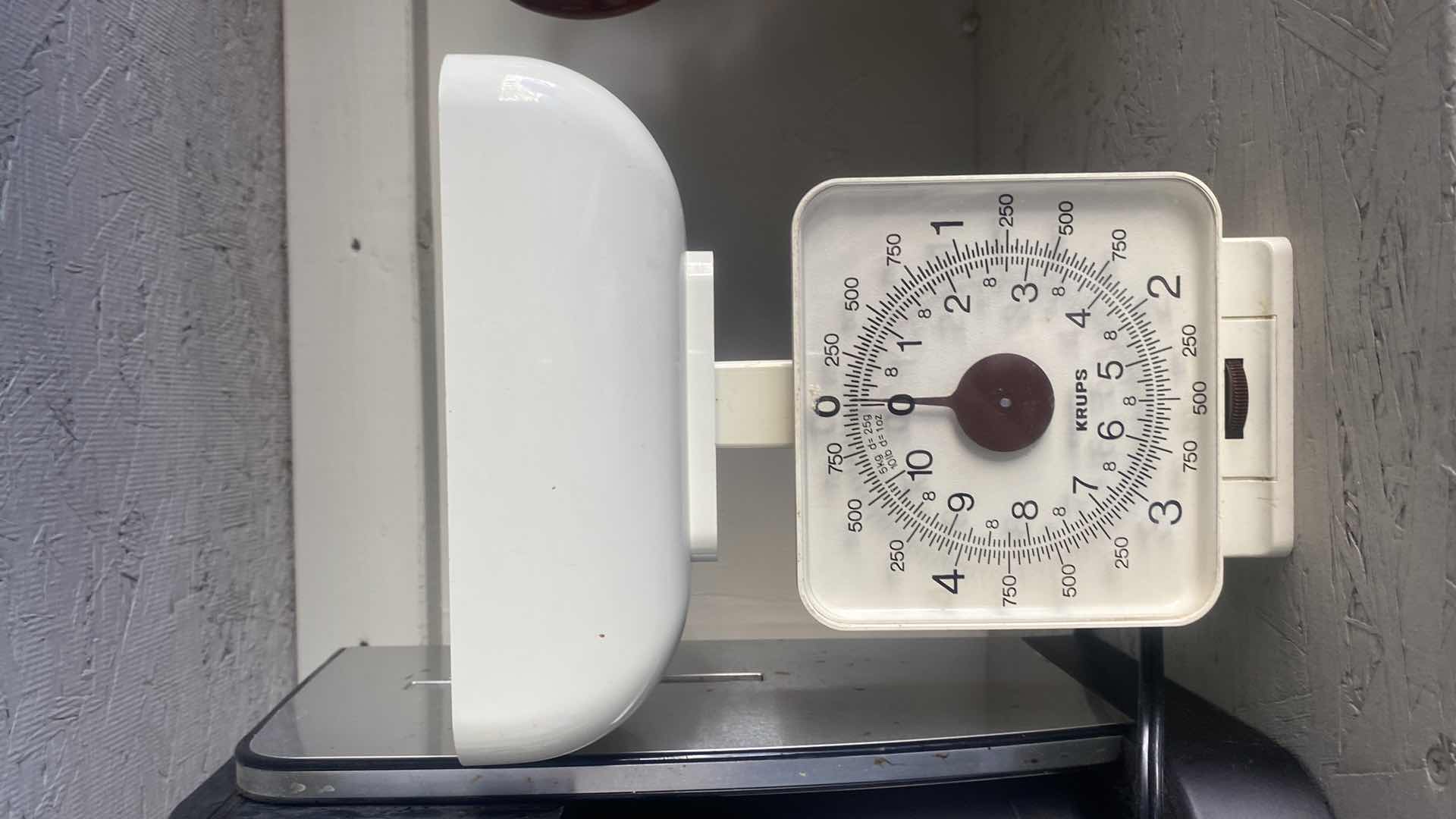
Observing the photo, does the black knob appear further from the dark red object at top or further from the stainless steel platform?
the dark red object at top

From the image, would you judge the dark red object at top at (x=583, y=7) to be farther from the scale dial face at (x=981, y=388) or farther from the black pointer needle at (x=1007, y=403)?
the black pointer needle at (x=1007, y=403)

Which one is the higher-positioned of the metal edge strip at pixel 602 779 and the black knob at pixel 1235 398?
the black knob at pixel 1235 398

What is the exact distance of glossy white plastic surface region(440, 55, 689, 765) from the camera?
0.41 meters

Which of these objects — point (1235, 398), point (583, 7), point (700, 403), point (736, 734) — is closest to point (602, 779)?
point (736, 734)

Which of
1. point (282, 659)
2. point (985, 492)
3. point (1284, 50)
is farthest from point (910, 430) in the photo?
point (282, 659)

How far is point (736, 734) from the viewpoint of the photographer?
54cm

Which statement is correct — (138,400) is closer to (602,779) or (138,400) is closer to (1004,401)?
(602,779)

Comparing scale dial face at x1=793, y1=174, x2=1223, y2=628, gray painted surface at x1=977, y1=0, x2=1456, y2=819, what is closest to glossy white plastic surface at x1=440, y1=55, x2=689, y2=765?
scale dial face at x1=793, y1=174, x2=1223, y2=628

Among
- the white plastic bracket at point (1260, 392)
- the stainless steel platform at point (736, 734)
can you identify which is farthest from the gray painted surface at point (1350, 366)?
the stainless steel platform at point (736, 734)

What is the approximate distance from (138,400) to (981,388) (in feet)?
1.97

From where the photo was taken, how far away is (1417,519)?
1.35 feet

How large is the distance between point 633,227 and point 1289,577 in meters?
0.44

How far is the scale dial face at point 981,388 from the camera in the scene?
48cm

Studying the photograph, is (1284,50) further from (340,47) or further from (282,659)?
(282,659)
